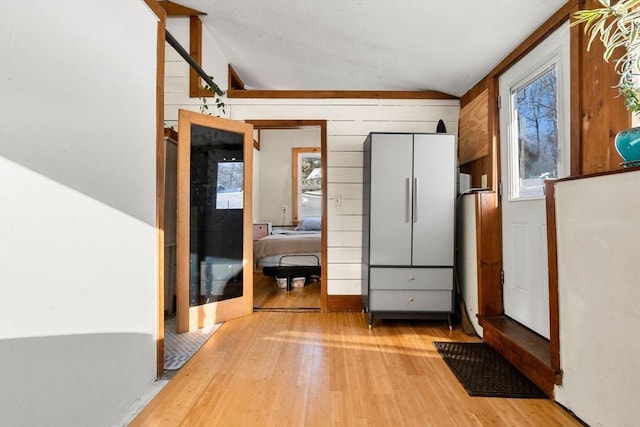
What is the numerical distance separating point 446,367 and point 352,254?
1444mm

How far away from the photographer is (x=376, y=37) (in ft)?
8.32

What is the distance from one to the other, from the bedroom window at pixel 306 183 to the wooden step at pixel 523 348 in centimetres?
440

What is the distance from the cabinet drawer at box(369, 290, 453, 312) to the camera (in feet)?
9.15

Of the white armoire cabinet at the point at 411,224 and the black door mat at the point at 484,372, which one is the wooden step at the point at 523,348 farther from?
the white armoire cabinet at the point at 411,224

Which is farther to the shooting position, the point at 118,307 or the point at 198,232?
the point at 198,232

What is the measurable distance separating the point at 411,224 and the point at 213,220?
6.14ft

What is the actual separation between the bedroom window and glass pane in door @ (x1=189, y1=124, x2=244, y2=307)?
3321mm

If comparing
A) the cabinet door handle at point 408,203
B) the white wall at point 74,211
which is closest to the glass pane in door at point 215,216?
the white wall at point 74,211

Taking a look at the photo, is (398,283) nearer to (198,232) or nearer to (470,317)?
(470,317)

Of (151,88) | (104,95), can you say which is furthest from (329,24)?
(104,95)

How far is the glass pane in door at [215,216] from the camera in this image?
288 centimetres

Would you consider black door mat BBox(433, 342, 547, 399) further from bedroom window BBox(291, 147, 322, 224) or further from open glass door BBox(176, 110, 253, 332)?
bedroom window BBox(291, 147, 322, 224)

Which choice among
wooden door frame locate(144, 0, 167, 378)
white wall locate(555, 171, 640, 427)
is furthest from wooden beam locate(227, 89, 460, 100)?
white wall locate(555, 171, 640, 427)

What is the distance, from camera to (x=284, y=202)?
6.48m
